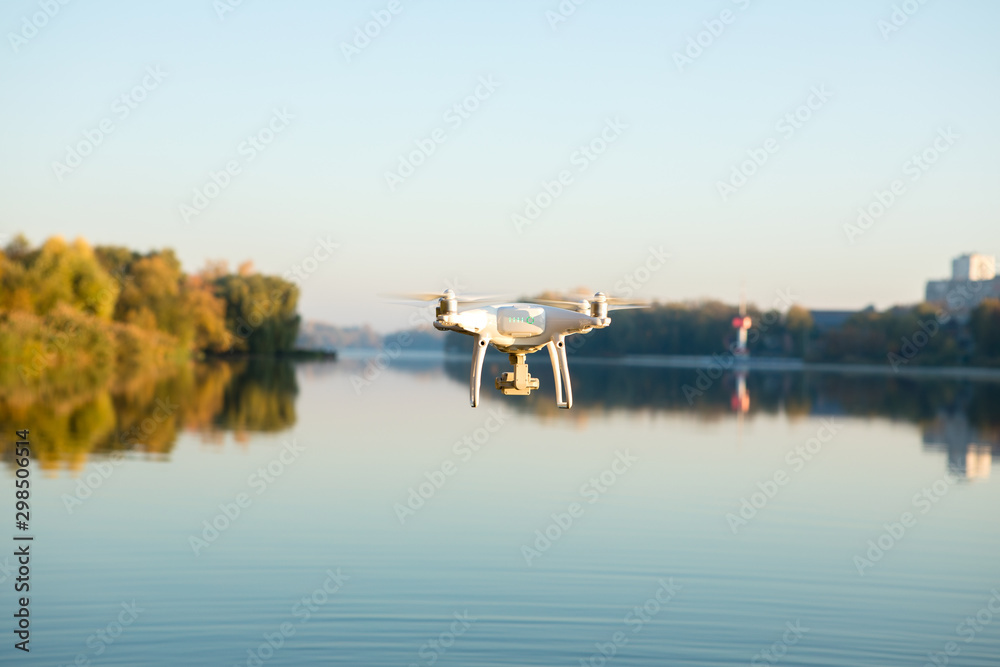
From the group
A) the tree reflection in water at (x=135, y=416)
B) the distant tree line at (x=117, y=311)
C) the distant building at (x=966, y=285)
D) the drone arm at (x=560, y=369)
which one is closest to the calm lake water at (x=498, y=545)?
the tree reflection in water at (x=135, y=416)

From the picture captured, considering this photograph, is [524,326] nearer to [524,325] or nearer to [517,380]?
[524,325]

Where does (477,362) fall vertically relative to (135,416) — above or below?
above

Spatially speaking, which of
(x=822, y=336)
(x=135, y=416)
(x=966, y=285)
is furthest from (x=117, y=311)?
(x=966, y=285)

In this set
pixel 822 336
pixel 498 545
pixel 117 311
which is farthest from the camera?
pixel 822 336

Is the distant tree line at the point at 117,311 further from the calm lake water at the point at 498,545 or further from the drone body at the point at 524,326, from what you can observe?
the drone body at the point at 524,326

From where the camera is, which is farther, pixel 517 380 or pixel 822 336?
pixel 822 336

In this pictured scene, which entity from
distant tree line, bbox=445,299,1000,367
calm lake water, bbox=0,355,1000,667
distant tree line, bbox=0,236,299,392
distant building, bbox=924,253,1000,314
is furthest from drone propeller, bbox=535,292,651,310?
distant building, bbox=924,253,1000,314

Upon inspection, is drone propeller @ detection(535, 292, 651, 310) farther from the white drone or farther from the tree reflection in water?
the tree reflection in water
